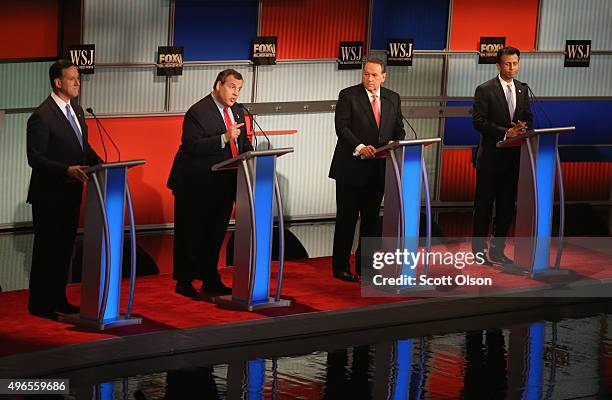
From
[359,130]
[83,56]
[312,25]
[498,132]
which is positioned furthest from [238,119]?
[312,25]

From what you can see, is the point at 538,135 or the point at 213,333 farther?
the point at 538,135

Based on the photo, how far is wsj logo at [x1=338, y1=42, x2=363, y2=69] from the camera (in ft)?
34.0

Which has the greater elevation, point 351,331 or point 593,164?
point 593,164

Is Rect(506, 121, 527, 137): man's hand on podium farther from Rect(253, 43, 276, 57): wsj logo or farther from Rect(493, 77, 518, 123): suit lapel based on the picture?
Rect(253, 43, 276, 57): wsj logo

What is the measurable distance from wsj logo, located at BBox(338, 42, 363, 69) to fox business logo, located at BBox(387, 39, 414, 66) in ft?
1.05

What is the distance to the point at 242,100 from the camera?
1000 cm

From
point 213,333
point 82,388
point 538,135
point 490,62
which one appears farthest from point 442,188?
point 82,388

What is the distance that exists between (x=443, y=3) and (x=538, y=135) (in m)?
3.55

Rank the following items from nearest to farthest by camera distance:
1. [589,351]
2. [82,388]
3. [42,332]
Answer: [82,388]
[42,332]
[589,351]

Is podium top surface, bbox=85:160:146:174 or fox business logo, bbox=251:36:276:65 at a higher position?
fox business logo, bbox=251:36:276:65

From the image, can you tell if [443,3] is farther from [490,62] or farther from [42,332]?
[42,332]

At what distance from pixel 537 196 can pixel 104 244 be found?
9.50 ft

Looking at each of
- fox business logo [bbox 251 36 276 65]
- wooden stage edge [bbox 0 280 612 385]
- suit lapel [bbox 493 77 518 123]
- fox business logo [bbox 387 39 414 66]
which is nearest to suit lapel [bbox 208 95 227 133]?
wooden stage edge [bbox 0 280 612 385]

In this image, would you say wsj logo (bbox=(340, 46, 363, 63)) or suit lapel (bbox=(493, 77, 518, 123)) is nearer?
suit lapel (bbox=(493, 77, 518, 123))
